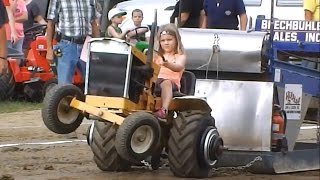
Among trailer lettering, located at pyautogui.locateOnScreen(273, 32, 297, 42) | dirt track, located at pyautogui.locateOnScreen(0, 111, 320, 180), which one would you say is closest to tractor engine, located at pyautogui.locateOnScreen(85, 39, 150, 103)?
dirt track, located at pyautogui.locateOnScreen(0, 111, 320, 180)

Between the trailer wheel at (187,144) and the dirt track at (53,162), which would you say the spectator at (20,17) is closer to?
the dirt track at (53,162)

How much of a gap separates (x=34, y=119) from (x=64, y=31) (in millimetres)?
2857

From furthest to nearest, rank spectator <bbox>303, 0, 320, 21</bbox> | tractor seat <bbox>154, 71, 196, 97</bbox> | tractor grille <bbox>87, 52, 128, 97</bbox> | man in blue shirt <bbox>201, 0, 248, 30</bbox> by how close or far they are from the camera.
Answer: spectator <bbox>303, 0, 320, 21</bbox>, man in blue shirt <bbox>201, 0, 248, 30</bbox>, tractor seat <bbox>154, 71, 196, 97</bbox>, tractor grille <bbox>87, 52, 128, 97</bbox>

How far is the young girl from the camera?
881cm

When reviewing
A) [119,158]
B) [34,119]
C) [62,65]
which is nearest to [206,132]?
[119,158]

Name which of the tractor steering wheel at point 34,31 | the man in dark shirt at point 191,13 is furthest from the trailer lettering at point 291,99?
the tractor steering wheel at point 34,31

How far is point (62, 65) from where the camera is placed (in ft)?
39.1

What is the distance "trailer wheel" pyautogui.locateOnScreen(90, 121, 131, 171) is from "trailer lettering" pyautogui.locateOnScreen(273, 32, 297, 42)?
6.02 ft

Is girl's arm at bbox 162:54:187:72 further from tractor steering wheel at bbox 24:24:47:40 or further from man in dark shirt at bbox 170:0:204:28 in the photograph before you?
tractor steering wheel at bbox 24:24:47:40

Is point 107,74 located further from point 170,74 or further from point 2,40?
point 2,40

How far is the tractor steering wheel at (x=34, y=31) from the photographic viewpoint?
58.6ft

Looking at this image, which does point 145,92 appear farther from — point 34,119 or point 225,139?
point 34,119

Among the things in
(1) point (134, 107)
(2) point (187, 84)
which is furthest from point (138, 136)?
(2) point (187, 84)

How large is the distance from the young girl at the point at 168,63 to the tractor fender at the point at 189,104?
2.5 inches
